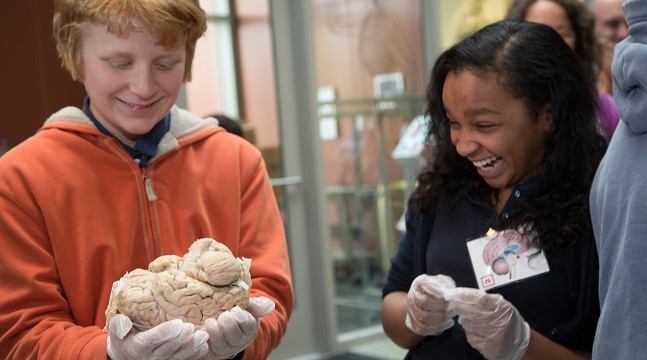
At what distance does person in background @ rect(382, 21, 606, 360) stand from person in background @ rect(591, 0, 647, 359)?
10.1 inches

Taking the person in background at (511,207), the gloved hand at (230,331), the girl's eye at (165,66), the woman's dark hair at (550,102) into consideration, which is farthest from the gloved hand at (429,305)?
the girl's eye at (165,66)

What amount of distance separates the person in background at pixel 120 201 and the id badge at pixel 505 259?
1.45 feet

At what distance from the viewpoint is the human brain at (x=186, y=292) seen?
128 cm

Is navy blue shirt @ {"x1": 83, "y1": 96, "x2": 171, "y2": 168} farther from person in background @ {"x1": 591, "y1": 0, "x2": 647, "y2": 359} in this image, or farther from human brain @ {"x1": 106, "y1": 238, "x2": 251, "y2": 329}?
person in background @ {"x1": 591, "y1": 0, "x2": 647, "y2": 359}

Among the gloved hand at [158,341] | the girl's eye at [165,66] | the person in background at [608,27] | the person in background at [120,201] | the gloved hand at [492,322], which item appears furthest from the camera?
the person in background at [608,27]

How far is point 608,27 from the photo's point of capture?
2881 mm

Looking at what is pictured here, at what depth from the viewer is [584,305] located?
5.33 ft

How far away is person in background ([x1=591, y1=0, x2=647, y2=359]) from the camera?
1264 millimetres

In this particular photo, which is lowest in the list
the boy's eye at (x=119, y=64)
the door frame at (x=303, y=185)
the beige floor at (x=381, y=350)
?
the beige floor at (x=381, y=350)

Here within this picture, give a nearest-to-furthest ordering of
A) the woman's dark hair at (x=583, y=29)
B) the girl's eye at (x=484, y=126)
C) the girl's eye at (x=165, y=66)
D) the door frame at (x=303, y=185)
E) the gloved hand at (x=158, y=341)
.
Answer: the gloved hand at (x=158, y=341), the girl's eye at (x=165, y=66), the girl's eye at (x=484, y=126), the woman's dark hair at (x=583, y=29), the door frame at (x=303, y=185)

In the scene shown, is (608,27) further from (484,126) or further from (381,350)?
(381,350)

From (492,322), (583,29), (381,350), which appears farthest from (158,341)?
(381,350)

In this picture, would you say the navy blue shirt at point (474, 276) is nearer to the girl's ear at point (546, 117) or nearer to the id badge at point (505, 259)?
the id badge at point (505, 259)

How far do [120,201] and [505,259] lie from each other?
839 millimetres
